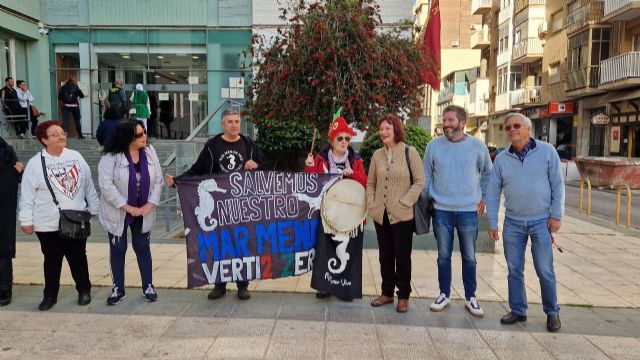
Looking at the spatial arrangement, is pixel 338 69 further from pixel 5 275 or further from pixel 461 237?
pixel 5 275

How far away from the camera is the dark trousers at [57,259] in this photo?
4.51 m

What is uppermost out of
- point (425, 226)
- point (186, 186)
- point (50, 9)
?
point (50, 9)

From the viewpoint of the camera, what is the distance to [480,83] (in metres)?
44.9

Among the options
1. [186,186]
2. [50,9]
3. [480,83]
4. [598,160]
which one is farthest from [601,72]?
[186,186]

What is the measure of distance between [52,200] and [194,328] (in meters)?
1.74

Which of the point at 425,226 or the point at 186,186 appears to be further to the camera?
the point at 186,186

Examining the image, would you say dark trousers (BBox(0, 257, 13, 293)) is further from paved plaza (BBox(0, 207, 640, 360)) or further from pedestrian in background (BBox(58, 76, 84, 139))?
pedestrian in background (BBox(58, 76, 84, 139))

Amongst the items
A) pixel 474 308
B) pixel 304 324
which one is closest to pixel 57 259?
pixel 304 324

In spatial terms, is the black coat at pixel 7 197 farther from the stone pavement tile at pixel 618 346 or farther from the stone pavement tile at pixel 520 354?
the stone pavement tile at pixel 618 346

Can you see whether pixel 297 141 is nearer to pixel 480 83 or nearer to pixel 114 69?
pixel 114 69

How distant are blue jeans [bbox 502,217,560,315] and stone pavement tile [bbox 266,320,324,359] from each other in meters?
1.72

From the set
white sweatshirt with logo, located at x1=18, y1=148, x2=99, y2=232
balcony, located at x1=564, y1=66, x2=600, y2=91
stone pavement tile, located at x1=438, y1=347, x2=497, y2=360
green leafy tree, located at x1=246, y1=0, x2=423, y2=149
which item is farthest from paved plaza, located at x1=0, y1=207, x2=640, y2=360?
balcony, located at x1=564, y1=66, x2=600, y2=91

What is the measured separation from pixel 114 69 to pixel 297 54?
1163 centimetres

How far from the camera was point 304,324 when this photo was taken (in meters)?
4.23
